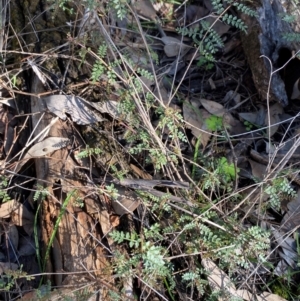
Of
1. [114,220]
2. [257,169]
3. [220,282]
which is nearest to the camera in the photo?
[220,282]

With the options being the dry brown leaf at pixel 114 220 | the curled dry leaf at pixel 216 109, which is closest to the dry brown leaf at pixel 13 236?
the dry brown leaf at pixel 114 220

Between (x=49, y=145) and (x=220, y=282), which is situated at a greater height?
(x=49, y=145)

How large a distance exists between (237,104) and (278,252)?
794 mm

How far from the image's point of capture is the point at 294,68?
2705mm

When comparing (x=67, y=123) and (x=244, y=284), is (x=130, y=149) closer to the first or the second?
(x=67, y=123)

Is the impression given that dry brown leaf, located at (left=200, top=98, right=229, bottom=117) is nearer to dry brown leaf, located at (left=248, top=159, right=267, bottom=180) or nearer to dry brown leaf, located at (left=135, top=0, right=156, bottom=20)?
dry brown leaf, located at (left=248, top=159, right=267, bottom=180)

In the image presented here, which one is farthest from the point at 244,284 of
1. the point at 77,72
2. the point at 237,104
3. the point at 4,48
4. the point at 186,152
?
the point at 4,48

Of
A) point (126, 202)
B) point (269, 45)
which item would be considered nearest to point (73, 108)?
point (126, 202)

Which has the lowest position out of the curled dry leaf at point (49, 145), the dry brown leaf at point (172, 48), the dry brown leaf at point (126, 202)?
the dry brown leaf at point (126, 202)

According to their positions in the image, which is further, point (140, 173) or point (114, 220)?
point (140, 173)

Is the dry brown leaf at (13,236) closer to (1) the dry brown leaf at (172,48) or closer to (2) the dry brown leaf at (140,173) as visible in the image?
(2) the dry brown leaf at (140,173)

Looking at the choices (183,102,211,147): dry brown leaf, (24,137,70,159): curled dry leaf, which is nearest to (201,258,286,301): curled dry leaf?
(183,102,211,147): dry brown leaf

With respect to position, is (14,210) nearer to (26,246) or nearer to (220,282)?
(26,246)

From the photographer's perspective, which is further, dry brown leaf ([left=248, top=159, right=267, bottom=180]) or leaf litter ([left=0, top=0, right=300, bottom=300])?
dry brown leaf ([left=248, top=159, right=267, bottom=180])
